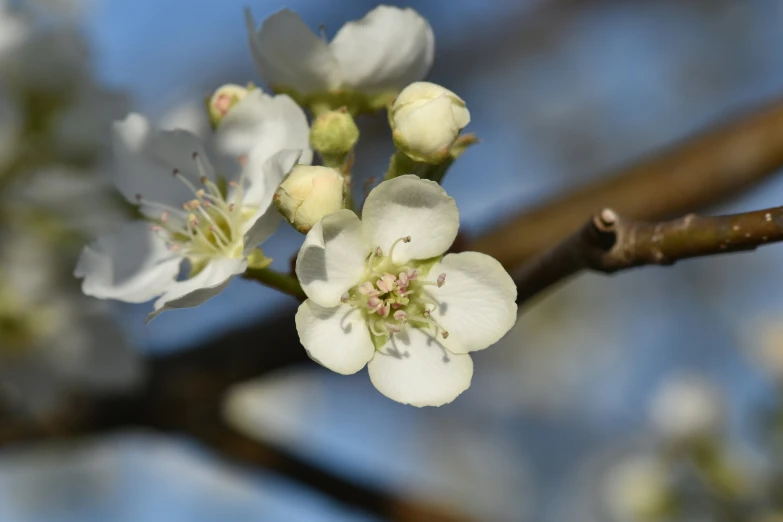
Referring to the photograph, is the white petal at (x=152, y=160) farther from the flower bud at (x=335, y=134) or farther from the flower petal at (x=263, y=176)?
the flower bud at (x=335, y=134)

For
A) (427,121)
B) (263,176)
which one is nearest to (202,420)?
(263,176)

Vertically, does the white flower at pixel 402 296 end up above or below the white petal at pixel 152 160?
below

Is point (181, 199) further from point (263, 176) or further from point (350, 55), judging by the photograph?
point (350, 55)

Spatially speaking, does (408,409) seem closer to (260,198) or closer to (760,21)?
(760,21)

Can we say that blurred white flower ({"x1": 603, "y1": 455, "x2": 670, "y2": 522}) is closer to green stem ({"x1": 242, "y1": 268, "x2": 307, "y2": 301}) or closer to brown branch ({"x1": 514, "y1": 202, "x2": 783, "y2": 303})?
brown branch ({"x1": 514, "y1": 202, "x2": 783, "y2": 303})

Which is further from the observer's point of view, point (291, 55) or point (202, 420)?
point (202, 420)

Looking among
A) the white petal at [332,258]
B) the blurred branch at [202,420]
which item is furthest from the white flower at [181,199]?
the blurred branch at [202,420]
